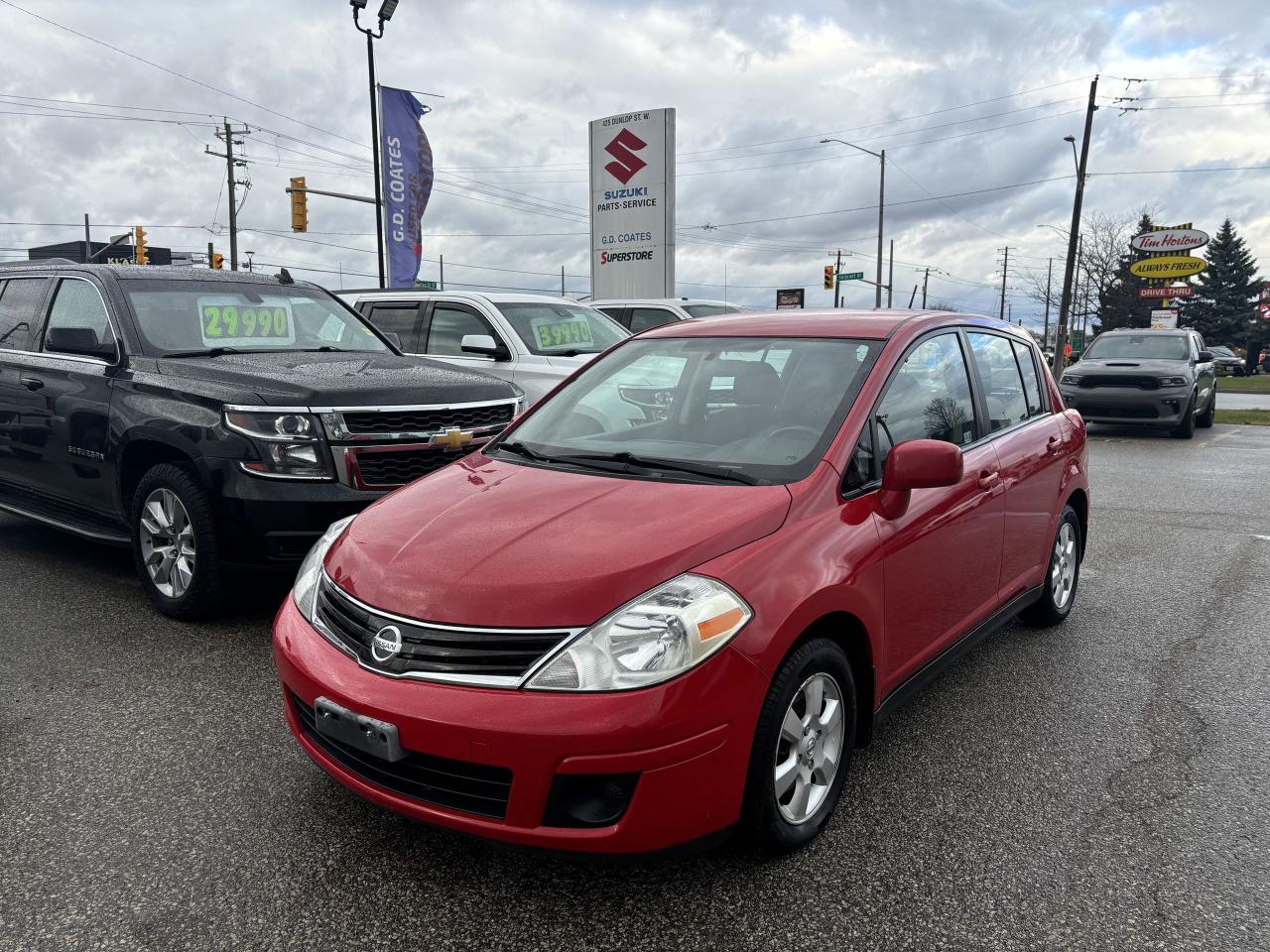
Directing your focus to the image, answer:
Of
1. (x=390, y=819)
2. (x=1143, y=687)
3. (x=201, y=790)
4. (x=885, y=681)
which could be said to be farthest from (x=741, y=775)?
(x=1143, y=687)

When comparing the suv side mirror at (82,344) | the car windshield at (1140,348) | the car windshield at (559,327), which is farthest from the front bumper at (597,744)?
the car windshield at (1140,348)

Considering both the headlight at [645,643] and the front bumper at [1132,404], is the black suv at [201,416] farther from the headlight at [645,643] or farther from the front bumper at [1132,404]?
the front bumper at [1132,404]

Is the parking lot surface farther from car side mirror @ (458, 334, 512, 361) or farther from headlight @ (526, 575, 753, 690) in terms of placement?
car side mirror @ (458, 334, 512, 361)

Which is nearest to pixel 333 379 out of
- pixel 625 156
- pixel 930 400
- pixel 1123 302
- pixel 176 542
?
pixel 176 542

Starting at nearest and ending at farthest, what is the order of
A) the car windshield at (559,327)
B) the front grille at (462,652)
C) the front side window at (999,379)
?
the front grille at (462,652) < the front side window at (999,379) < the car windshield at (559,327)

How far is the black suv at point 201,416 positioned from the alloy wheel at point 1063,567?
10.3 feet

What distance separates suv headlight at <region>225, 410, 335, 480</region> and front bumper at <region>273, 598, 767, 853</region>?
235cm

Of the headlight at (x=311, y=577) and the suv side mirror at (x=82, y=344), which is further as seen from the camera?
the suv side mirror at (x=82, y=344)

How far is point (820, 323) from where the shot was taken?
3736 millimetres

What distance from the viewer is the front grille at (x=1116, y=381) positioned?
14.3 metres

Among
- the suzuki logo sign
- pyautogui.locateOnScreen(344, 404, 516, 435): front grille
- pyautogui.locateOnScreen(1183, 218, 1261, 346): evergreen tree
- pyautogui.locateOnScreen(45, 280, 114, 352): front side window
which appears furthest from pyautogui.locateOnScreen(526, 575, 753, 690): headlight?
pyautogui.locateOnScreen(1183, 218, 1261, 346): evergreen tree

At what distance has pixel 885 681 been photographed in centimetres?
312

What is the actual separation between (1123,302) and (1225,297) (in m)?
9.77

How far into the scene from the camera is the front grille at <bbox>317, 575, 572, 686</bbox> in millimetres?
2352
